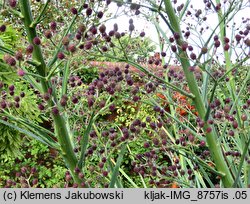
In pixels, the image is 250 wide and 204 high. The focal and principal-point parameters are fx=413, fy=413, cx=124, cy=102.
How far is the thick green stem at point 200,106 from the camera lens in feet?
7.07

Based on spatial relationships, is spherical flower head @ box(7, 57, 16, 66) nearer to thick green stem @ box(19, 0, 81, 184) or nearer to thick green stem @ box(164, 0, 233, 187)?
thick green stem @ box(19, 0, 81, 184)

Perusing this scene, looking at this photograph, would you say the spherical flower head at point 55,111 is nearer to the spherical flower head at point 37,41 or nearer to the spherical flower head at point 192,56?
the spherical flower head at point 37,41

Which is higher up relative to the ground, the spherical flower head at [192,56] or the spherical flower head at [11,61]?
the spherical flower head at [192,56]

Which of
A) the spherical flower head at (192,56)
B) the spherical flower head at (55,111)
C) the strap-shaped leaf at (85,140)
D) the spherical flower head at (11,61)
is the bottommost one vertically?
the strap-shaped leaf at (85,140)

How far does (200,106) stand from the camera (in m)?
2.21

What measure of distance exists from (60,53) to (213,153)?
1017mm

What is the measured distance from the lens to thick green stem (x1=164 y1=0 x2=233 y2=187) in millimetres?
2156

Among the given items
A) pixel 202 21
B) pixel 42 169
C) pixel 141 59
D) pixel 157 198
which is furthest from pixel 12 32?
pixel 157 198

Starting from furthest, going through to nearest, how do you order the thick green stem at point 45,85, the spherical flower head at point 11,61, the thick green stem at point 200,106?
the thick green stem at point 200,106 → the thick green stem at point 45,85 → the spherical flower head at point 11,61

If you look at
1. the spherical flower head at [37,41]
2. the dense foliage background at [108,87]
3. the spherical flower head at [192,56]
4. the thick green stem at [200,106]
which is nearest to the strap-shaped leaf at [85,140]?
the dense foliage background at [108,87]

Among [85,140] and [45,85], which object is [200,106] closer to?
[85,140]

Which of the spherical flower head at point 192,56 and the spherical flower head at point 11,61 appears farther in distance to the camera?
the spherical flower head at point 192,56

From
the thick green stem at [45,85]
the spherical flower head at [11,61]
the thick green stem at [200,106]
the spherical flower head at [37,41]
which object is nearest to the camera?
the spherical flower head at [11,61]

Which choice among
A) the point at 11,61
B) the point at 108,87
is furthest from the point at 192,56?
the point at 11,61
